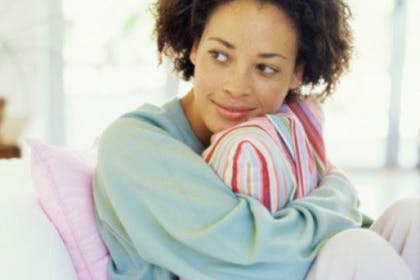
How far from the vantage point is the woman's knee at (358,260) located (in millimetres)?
919

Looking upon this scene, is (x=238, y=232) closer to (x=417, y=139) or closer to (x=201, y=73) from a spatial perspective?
(x=201, y=73)

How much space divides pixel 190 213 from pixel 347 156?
3.38m

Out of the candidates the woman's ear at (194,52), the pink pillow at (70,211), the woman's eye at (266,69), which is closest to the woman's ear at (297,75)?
the woman's eye at (266,69)

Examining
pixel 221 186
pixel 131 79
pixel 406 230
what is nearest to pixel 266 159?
pixel 221 186

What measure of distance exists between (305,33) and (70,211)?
576 millimetres

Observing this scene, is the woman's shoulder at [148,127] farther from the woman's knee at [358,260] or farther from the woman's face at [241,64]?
the woman's knee at [358,260]

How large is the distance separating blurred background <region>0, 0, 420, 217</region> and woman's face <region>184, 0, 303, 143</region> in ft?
7.50

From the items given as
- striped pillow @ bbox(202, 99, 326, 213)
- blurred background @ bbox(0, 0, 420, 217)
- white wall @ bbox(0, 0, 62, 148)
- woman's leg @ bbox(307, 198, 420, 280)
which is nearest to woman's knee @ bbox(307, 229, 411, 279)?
woman's leg @ bbox(307, 198, 420, 280)

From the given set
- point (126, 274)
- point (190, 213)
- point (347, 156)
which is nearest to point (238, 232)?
point (190, 213)

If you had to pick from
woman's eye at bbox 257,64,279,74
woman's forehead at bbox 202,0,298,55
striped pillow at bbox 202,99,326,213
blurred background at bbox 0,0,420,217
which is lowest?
blurred background at bbox 0,0,420,217

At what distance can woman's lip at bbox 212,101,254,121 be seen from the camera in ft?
3.82

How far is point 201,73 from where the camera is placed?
1176mm

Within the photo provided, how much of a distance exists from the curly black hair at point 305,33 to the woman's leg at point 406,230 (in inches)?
14.1

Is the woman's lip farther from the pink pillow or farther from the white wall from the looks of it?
the white wall
